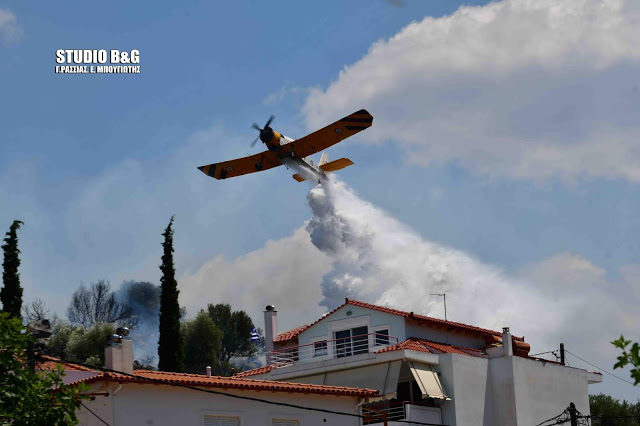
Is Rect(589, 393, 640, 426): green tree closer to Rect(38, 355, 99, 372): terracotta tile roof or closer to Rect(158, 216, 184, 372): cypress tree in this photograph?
Rect(158, 216, 184, 372): cypress tree

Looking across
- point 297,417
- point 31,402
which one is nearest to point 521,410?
point 297,417

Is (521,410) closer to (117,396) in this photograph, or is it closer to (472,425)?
(472,425)

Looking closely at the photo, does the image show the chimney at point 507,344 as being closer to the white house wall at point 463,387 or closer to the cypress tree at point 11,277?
the white house wall at point 463,387

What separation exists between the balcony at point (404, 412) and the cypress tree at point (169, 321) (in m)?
13.7

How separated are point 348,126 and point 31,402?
36.9m

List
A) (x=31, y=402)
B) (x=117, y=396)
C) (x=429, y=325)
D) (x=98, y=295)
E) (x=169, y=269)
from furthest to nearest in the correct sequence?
(x=98, y=295) → (x=169, y=269) → (x=429, y=325) → (x=117, y=396) → (x=31, y=402)

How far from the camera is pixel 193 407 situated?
28.0 metres

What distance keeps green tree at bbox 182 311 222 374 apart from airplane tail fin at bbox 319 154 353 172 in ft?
106

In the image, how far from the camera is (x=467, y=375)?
1708 inches

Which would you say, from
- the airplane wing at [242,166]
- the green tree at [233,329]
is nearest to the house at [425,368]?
the airplane wing at [242,166]

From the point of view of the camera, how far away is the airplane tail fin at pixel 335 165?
200ft

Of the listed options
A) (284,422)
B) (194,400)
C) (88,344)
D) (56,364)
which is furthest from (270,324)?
(88,344)

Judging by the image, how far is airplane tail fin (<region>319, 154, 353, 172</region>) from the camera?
6106 cm

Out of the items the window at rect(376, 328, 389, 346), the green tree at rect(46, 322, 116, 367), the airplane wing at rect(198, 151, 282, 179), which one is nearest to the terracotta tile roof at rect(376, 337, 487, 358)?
the window at rect(376, 328, 389, 346)
